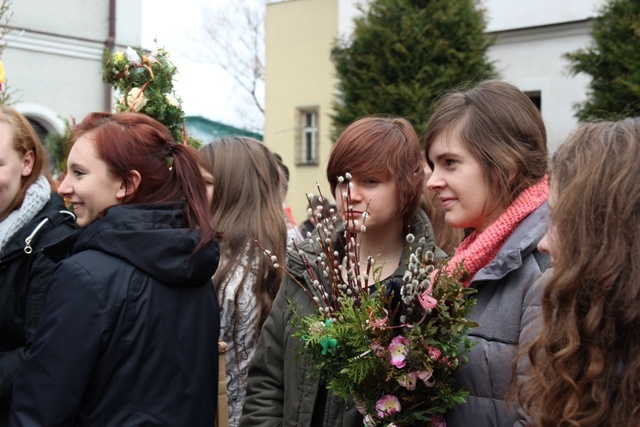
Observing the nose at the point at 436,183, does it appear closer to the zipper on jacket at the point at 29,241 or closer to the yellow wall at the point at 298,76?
the zipper on jacket at the point at 29,241

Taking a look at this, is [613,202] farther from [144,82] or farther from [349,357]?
[144,82]

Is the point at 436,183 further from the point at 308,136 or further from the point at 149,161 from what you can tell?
the point at 308,136

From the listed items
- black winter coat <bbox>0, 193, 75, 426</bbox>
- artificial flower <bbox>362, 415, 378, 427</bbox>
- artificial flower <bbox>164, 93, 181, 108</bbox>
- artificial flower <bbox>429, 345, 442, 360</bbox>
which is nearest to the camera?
artificial flower <bbox>429, 345, 442, 360</bbox>

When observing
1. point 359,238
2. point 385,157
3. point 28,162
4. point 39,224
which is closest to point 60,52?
point 28,162

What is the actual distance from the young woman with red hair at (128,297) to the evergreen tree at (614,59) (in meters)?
Answer: 8.75

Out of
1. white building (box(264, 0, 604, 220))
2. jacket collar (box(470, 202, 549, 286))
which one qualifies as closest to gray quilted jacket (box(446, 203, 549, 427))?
jacket collar (box(470, 202, 549, 286))

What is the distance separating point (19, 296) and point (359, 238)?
1.32m

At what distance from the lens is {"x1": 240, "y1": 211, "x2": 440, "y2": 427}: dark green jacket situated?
2.76 meters

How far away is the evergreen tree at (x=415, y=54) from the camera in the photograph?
13.2 m

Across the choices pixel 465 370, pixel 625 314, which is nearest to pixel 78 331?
pixel 465 370

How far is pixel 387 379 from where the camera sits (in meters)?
2.10

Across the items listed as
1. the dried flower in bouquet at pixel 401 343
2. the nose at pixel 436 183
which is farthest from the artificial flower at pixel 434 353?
the nose at pixel 436 183

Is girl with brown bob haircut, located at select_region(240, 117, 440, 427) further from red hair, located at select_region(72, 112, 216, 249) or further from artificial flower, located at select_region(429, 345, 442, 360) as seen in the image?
artificial flower, located at select_region(429, 345, 442, 360)

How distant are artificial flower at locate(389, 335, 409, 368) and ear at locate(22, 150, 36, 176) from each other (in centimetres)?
211
